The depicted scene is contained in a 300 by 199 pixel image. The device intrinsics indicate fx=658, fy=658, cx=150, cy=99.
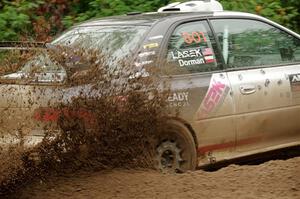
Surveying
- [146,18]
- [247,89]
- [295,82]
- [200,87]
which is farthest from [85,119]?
[295,82]

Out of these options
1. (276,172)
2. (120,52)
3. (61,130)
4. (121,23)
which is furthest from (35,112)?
(276,172)

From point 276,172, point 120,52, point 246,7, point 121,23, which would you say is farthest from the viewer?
point 246,7

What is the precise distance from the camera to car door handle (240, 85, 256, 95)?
6.65 metres

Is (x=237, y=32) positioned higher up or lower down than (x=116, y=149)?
higher up

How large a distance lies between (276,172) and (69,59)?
2.01 metres

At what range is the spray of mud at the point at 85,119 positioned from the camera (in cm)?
546

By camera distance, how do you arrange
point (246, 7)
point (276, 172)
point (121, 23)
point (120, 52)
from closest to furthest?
point (276, 172), point (120, 52), point (121, 23), point (246, 7)

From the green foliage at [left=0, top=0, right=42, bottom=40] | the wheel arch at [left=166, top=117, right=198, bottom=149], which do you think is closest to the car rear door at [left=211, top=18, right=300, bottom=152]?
the wheel arch at [left=166, top=117, right=198, bottom=149]

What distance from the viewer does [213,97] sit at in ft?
20.9

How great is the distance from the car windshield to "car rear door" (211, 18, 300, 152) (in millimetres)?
982

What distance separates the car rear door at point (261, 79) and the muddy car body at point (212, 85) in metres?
0.01

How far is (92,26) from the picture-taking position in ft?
22.3

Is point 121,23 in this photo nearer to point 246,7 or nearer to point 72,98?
point 72,98

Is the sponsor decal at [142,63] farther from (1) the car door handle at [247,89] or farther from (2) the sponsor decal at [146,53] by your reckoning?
(1) the car door handle at [247,89]
